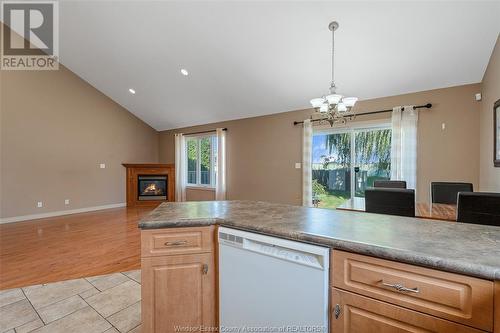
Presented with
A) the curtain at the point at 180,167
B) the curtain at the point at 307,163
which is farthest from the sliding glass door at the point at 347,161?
the curtain at the point at 180,167

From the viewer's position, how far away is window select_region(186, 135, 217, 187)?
23.1 ft

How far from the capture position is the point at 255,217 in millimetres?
1478

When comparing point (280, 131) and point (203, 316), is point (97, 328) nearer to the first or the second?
point (203, 316)

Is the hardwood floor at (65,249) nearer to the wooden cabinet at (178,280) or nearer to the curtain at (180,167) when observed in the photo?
the wooden cabinet at (178,280)

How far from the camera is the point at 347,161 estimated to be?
477cm

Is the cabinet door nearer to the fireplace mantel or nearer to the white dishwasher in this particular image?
the white dishwasher

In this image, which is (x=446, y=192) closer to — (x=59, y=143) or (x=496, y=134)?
(x=496, y=134)

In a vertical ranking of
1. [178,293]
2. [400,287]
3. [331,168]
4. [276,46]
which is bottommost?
[178,293]

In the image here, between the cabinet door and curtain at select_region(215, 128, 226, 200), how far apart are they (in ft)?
16.2

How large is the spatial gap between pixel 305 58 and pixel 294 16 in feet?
2.42

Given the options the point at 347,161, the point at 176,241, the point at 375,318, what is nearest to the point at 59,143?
the point at 176,241

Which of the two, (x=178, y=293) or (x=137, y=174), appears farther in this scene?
(x=137, y=174)


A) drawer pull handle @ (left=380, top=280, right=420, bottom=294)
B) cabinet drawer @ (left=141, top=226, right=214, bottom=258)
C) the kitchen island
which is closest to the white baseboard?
the kitchen island

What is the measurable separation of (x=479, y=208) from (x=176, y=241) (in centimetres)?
220
